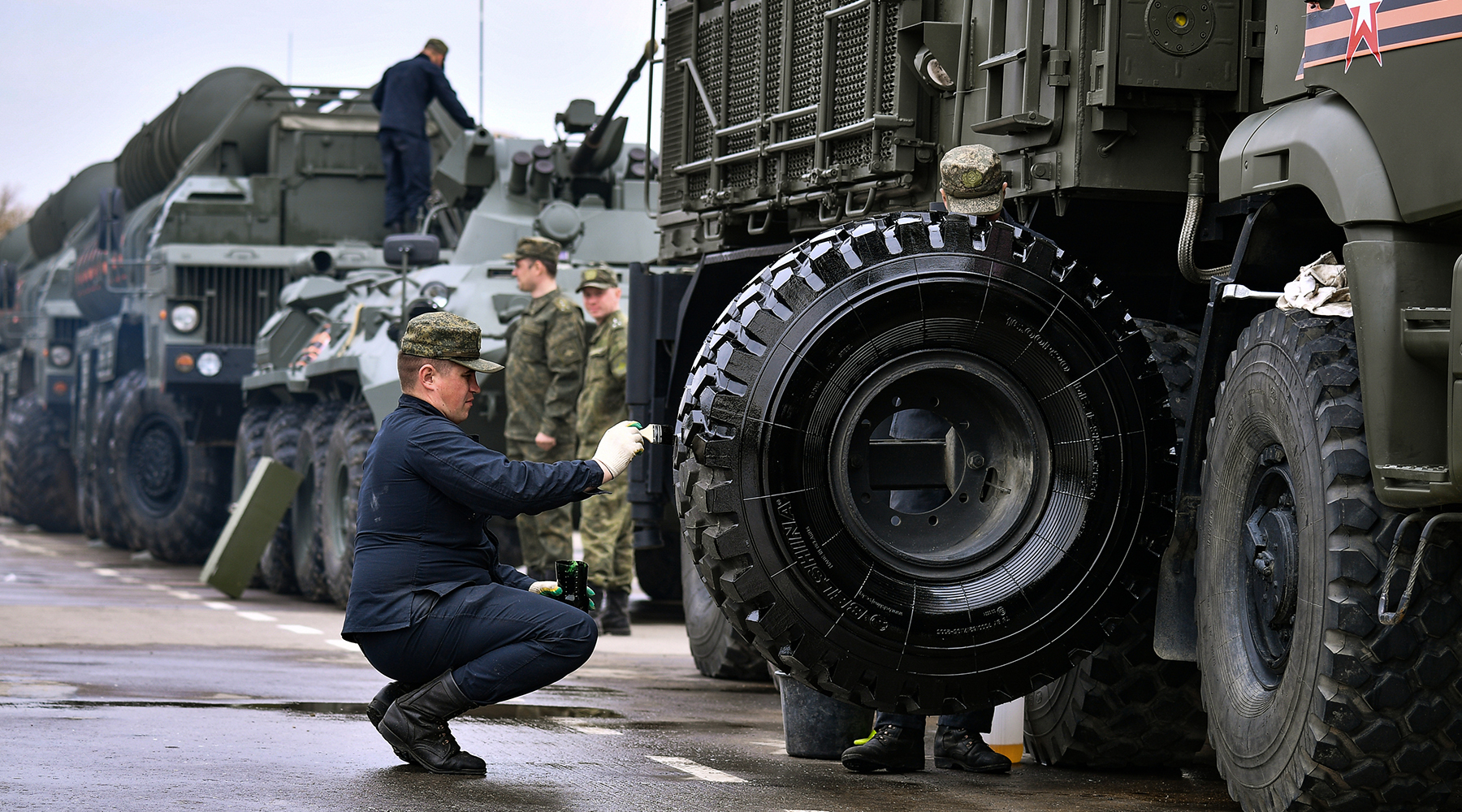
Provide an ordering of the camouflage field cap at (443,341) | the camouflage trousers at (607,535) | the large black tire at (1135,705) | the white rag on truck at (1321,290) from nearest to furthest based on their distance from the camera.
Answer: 1. the white rag on truck at (1321,290)
2. the large black tire at (1135,705)
3. the camouflage field cap at (443,341)
4. the camouflage trousers at (607,535)

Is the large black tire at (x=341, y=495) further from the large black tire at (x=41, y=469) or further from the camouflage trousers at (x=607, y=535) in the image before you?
the large black tire at (x=41, y=469)

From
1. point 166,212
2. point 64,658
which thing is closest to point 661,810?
point 64,658

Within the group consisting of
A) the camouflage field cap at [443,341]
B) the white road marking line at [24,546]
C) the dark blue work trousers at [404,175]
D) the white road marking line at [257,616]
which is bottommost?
the white road marking line at [24,546]

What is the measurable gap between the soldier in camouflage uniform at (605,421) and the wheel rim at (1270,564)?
6.53 m

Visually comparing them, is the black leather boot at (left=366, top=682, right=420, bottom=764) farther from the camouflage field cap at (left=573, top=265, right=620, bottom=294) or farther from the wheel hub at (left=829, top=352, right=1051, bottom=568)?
the camouflage field cap at (left=573, top=265, right=620, bottom=294)

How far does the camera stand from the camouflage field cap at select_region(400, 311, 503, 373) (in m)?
5.98

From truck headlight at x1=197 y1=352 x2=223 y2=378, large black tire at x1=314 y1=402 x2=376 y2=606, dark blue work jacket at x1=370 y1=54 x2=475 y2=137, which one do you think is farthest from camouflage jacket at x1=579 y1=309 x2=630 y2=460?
→ truck headlight at x1=197 y1=352 x2=223 y2=378

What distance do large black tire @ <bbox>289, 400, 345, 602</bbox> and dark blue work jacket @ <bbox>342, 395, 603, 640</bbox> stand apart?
786 centimetres

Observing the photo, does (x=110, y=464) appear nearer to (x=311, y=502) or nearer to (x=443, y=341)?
(x=311, y=502)

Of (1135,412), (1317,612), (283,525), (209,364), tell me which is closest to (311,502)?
(283,525)

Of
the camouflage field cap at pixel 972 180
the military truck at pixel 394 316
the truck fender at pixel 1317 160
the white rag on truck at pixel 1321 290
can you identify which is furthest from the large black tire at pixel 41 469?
the white rag on truck at pixel 1321 290

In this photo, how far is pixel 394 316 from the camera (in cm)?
1316

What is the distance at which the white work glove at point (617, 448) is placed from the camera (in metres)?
5.77

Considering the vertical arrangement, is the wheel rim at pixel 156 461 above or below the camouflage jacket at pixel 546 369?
below
